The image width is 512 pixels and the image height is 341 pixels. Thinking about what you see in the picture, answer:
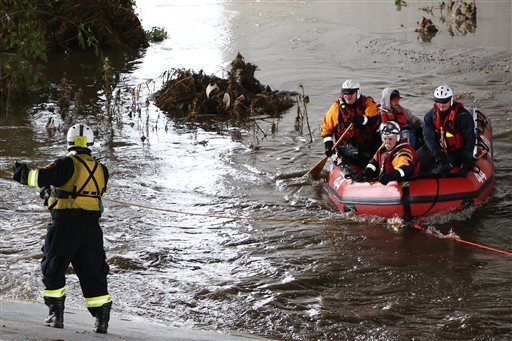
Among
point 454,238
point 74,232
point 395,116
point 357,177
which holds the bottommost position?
point 454,238

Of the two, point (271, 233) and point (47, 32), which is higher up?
point (47, 32)

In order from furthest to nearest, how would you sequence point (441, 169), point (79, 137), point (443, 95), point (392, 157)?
point (443, 95), point (441, 169), point (392, 157), point (79, 137)

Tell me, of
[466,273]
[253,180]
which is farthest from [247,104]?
[466,273]

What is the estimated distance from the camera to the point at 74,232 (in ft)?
19.7

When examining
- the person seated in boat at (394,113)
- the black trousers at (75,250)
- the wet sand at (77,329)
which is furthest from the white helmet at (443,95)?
the black trousers at (75,250)

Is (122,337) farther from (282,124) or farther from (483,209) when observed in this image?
(282,124)

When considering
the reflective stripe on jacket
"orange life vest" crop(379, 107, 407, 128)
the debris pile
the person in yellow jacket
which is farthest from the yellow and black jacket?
the debris pile

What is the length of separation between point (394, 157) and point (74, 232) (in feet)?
14.7

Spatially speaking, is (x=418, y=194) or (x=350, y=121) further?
(x=350, y=121)

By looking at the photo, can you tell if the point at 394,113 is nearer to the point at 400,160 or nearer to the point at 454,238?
the point at 400,160

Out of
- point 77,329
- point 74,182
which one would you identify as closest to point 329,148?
point 74,182

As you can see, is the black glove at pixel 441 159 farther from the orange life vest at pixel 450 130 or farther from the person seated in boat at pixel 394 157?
the person seated in boat at pixel 394 157

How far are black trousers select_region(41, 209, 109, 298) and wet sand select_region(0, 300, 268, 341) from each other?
1.06 ft

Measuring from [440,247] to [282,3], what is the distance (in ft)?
71.8
